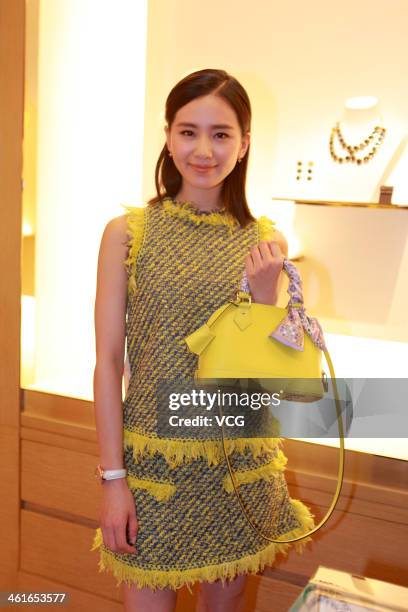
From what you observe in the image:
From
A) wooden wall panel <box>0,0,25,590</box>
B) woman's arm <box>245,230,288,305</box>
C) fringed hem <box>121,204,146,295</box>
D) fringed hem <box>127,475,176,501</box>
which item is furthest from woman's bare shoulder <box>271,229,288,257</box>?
wooden wall panel <box>0,0,25,590</box>

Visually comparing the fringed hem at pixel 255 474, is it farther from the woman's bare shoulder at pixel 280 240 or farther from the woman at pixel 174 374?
the woman's bare shoulder at pixel 280 240

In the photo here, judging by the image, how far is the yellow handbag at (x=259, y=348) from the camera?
0.95 metres

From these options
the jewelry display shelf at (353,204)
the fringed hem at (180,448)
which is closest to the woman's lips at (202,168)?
the fringed hem at (180,448)

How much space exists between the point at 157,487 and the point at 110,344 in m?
0.26

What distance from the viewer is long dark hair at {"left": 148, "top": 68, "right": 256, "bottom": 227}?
41.7 inches

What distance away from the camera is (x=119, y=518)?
103cm

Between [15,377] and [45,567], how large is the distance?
0.56m

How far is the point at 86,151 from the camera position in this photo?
5.80 feet

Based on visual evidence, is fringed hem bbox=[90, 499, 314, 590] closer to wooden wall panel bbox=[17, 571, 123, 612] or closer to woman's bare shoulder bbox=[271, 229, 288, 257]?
woman's bare shoulder bbox=[271, 229, 288, 257]

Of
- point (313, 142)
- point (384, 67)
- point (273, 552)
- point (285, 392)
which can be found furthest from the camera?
point (313, 142)

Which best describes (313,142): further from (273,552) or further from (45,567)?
(45,567)

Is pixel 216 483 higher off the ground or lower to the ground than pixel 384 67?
lower

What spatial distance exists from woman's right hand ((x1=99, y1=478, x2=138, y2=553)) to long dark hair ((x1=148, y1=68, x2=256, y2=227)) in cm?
52

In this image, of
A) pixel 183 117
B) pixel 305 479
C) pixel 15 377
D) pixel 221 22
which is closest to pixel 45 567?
pixel 15 377
